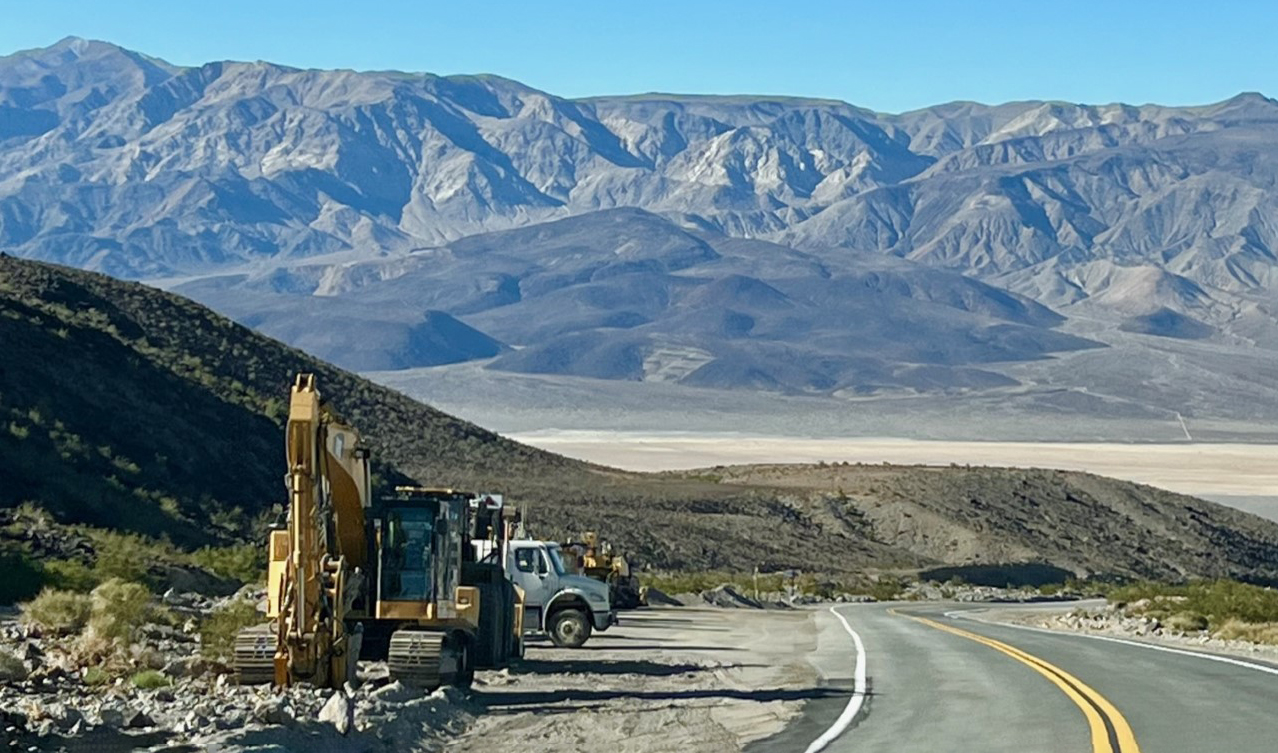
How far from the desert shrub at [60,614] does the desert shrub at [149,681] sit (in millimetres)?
3788

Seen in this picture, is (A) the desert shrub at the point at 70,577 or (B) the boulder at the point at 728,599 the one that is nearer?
(A) the desert shrub at the point at 70,577

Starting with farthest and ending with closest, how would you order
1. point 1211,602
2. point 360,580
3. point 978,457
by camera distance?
1. point 978,457
2. point 1211,602
3. point 360,580

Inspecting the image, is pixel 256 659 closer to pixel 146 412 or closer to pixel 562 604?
pixel 562 604

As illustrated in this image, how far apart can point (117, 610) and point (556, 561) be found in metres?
9.22

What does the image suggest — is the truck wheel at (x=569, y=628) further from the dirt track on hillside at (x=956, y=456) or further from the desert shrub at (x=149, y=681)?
the dirt track on hillside at (x=956, y=456)

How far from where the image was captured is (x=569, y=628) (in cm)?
3053

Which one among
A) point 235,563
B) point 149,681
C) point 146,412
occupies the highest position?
point 146,412

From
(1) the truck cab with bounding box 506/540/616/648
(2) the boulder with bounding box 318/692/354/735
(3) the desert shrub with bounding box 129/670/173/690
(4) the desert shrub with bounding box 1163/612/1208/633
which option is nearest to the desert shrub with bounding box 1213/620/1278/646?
(4) the desert shrub with bounding box 1163/612/1208/633

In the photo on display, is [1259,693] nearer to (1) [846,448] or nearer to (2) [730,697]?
(2) [730,697]

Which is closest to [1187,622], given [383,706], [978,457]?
[383,706]

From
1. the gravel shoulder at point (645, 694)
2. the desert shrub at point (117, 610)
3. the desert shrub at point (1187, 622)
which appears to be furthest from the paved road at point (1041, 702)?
the desert shrub at point (117, 610)

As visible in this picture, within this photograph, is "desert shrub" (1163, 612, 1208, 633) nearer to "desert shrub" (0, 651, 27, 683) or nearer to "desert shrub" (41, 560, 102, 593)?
"desert shrub" (41, 560, 102, 593)

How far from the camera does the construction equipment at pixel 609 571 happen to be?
40.3m

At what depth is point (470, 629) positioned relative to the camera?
2088cm
